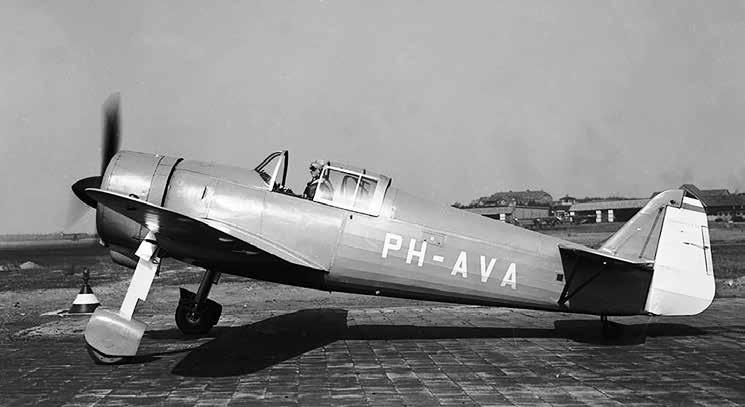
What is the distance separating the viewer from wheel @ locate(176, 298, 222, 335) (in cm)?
894

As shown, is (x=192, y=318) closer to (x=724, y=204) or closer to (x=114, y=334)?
(x=114, y=334)

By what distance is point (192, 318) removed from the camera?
8.96 meters

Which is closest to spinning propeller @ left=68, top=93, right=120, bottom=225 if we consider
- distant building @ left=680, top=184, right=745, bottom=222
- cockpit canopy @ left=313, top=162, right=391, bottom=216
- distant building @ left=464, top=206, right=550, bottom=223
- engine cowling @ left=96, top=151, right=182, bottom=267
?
engine cowling @ left=96, top=151, right=182, bottom=267

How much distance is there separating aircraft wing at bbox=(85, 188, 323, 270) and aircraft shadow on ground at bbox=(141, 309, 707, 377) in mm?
1351

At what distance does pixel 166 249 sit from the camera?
24.9 ft

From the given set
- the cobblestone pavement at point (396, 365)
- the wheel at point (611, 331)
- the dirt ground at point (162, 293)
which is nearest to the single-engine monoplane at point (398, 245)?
the wheel at point (611, 331)

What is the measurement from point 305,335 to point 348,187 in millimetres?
2653

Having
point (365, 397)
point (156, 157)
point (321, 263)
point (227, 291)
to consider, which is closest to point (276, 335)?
point (321, 263)

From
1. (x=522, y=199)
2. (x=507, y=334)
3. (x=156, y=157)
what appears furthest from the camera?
(x=522, y=199)

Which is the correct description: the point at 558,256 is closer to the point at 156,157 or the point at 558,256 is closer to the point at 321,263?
the point at 321,263

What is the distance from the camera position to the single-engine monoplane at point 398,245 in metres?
7.69

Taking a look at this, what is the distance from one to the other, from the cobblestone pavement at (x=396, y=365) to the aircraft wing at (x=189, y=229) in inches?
53.6

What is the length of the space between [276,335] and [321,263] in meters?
2.03

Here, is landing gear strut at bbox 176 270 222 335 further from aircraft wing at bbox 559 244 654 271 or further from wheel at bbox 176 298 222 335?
aircraft wing at bbox 559 244 654 271
